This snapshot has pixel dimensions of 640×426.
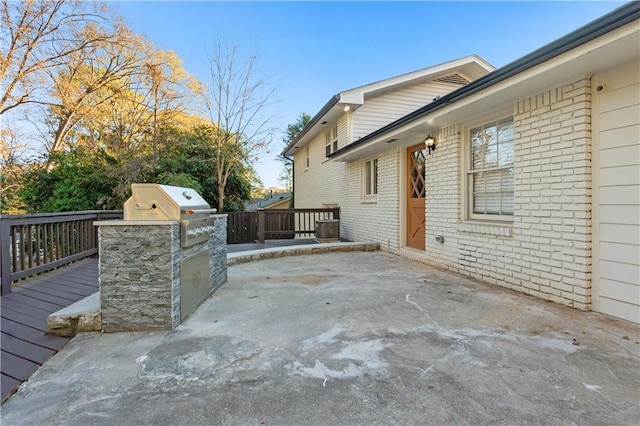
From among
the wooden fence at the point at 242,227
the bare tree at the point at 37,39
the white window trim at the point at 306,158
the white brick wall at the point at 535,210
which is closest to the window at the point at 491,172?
the white brick wall at the point at 535,210

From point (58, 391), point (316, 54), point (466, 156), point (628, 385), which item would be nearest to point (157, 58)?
point (316, 54)

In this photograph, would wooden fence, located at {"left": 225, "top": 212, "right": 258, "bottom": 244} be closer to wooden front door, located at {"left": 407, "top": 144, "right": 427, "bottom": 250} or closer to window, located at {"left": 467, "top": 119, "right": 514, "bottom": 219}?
wooden front door, located at {"left": 407, "top": 144, "right": 427, "bottom": 250}

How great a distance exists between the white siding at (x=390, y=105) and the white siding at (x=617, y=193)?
22.6 ft

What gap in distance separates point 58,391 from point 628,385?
3.49 metres

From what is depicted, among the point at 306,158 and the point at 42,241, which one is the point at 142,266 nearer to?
the point at 42,241

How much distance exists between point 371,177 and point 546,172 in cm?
530

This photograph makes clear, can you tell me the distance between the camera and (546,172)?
A: 371cm

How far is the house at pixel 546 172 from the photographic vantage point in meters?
2.93

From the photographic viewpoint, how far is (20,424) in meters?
1.62

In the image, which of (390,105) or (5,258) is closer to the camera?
(5,258)

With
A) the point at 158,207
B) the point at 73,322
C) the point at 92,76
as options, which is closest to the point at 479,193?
the point at 158,207

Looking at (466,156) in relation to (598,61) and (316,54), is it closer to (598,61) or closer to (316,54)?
(598,61)

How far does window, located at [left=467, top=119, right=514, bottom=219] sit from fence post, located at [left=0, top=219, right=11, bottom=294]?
21.1 ft

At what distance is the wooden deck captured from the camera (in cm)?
220
